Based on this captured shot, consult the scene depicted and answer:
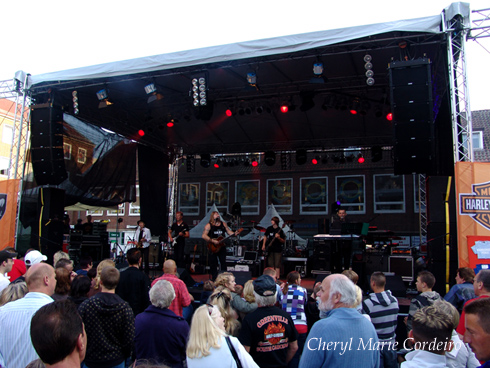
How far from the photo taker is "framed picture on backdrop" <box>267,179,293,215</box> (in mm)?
18344

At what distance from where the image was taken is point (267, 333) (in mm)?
3188

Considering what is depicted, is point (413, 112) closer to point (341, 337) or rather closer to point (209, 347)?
point (341, 337)

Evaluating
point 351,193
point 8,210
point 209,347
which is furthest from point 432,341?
point 351,193

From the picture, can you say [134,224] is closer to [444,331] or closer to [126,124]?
[126,124]

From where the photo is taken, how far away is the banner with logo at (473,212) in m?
6.11

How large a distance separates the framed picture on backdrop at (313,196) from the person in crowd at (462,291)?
Result: 42.4 ft

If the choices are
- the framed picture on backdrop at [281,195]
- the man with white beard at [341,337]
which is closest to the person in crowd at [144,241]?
the framed picture on backdrop at [281,195]

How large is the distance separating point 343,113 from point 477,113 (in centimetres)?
1463

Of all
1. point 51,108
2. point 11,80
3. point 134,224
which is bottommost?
point 134,224

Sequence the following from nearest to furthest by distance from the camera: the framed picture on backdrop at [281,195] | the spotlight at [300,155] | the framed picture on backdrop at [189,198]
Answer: the spotlight at [300,155], the framed picture on backdrop at [281,195], the framed picture on backdrop at [189,198]

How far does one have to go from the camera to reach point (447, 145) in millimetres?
8266

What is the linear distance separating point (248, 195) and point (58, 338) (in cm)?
1755

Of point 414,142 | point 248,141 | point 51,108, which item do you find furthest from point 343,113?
point 51,108

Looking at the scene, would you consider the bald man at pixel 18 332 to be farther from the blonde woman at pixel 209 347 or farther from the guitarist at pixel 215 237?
the guitarist at pixel 215 237
